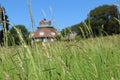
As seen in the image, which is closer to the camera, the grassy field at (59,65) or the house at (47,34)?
the grassy field at (59,65)

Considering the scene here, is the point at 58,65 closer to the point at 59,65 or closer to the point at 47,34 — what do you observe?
the point at 59,65

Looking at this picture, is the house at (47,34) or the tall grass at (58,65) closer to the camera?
the tall grass at (58,65)

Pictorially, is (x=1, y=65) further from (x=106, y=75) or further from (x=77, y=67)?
(x=106, y=75)

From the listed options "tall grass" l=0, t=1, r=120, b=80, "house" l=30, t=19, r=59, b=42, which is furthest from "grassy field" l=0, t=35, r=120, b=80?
"house" l=30, t=19, r=59, b=42

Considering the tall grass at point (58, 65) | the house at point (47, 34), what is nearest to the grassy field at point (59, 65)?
the tall grass at point (58, 65)

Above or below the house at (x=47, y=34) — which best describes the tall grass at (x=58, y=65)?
below

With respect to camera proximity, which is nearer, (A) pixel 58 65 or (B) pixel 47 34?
(A) pixel 58 65

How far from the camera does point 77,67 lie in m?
2.39

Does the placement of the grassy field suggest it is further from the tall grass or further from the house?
the house

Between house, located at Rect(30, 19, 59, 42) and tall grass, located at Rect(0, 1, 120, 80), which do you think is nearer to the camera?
tall grass, located at Rect(0, 1, 120, 80)

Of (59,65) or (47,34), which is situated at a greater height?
(47,34)

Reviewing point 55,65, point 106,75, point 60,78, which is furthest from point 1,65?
point 106,75

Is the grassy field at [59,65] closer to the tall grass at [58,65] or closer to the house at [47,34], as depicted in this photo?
the tall grass at [58,65]

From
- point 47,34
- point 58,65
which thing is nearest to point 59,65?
point 58,65
